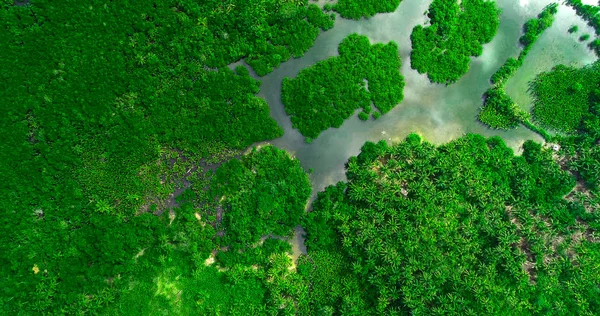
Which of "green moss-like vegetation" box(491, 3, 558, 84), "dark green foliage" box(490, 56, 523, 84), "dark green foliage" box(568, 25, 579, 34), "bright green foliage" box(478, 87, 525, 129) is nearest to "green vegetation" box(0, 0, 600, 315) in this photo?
"bright green foliage" box(478, 87, 525, 129)

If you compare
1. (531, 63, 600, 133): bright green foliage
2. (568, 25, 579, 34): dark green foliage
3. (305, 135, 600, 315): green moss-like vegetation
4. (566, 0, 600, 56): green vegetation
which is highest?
(566, 0, 600, 56): green vegetation

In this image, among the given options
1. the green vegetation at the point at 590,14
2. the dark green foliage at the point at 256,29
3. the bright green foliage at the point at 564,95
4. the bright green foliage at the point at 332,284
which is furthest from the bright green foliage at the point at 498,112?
the bright green foliage at the point at 332,284

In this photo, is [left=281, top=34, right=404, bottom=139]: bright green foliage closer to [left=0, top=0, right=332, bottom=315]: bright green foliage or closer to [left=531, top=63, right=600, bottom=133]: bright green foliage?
[left=0, top=0, right=332, bottom=315]: bright green foliage

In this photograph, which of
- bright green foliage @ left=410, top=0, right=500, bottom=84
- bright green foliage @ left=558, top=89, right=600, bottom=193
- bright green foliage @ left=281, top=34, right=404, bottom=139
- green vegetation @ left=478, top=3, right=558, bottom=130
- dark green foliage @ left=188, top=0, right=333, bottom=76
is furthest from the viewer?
bright green foliage @ left=410, top=0, right=500, bottom=84

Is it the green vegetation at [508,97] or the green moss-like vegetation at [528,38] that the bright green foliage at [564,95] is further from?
the green moss-like vegetation at [528,38]

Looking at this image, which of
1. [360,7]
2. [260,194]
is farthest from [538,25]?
[260,194]

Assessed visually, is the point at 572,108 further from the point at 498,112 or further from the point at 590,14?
the point at 590,14
